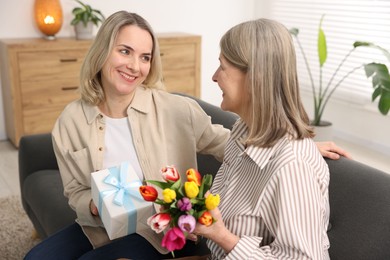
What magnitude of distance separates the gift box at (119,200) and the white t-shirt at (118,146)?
17cm

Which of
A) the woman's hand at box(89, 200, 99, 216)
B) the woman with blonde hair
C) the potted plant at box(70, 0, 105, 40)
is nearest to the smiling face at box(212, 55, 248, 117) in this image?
the woman with blonde hair

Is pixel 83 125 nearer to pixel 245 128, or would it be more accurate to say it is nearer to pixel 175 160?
pixel 175 160

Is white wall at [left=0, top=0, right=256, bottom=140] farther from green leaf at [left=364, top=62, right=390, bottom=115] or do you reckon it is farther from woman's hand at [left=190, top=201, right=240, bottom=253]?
woman's hand at [left=190, top=201, right=240, bottom=253]

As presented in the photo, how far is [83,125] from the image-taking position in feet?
5.96

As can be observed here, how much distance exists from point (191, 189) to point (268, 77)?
1.25 feet

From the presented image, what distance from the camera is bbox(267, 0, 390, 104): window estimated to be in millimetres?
4309

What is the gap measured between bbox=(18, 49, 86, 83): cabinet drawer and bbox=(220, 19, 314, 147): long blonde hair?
9.96ft

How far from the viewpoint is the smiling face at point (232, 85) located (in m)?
1.37

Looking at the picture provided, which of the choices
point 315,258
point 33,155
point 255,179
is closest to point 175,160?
point 255,179

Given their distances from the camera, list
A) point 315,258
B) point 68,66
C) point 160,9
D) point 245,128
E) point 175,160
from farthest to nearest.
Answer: point 160,9 → point 68,66 → point 175,160 → point 245,128 → point 315,258

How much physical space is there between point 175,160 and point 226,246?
25.9 inches

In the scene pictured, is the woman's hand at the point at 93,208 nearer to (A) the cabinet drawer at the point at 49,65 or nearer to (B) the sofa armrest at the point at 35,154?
(B) the sofa armrest at the point at 35,154

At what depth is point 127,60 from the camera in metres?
1.78

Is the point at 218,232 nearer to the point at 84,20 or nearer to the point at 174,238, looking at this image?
the point at 174,238
